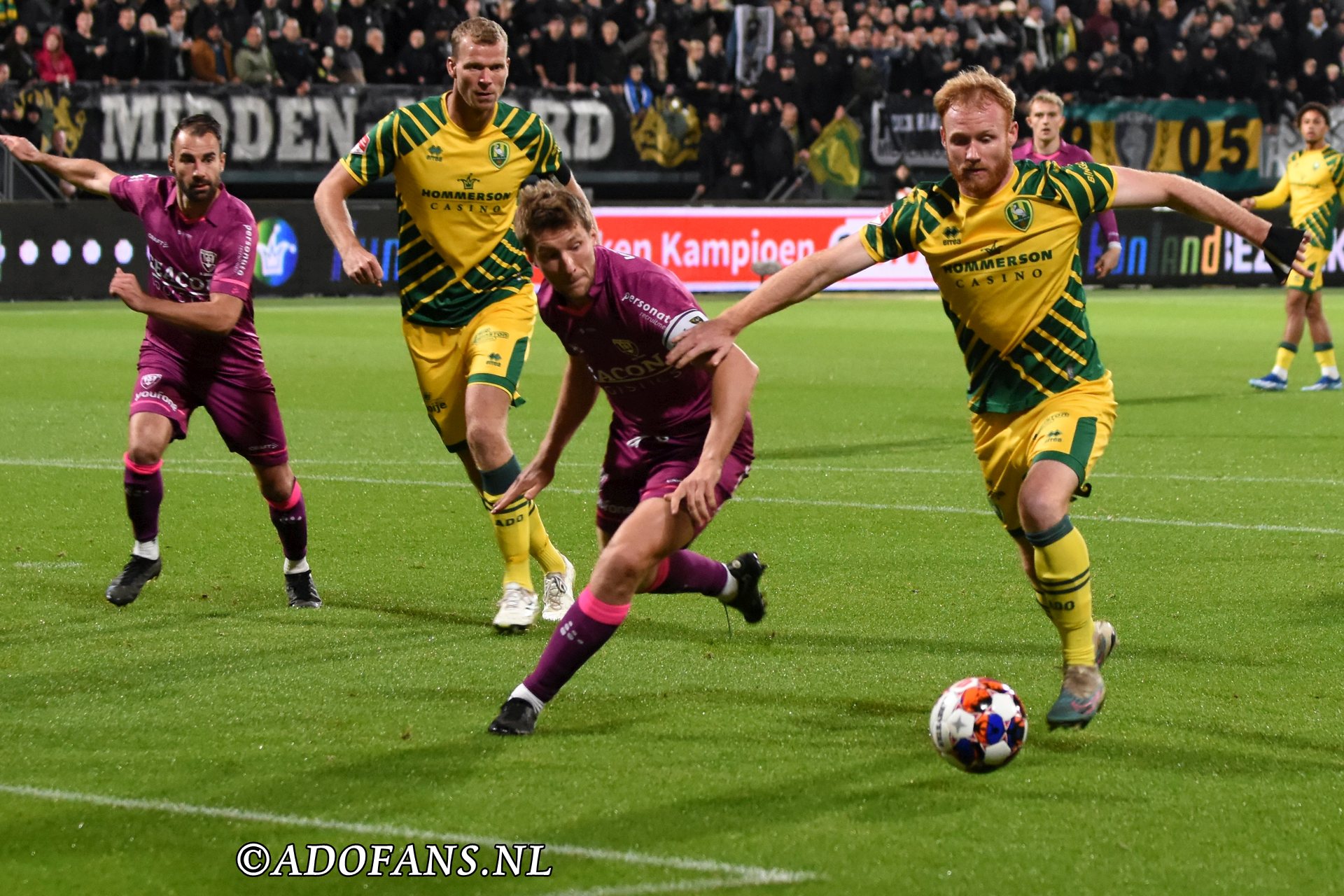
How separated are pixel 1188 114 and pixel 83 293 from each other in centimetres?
1741

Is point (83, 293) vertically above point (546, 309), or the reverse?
point (546, 309)

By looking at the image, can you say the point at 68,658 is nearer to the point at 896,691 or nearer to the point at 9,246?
the point at 896,691

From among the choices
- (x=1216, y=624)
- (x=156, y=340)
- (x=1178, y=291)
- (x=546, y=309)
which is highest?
(x=546, y=309)

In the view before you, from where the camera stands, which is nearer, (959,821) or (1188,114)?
(959,821)

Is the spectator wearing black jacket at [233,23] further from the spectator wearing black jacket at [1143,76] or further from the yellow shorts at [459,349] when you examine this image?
the yellow shorts at [459,349]

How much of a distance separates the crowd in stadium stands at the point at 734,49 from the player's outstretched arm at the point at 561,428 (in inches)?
744

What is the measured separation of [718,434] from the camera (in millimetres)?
5289

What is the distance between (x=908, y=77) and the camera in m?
29.0

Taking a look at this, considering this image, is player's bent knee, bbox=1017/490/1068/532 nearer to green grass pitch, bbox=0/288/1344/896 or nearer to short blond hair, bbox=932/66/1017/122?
green grass pitch, bbox=0/288/1344/896

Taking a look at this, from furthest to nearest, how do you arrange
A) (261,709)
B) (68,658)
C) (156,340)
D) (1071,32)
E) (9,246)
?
(1071,32)
(9,246)
(156,340)
(68,658)
(261,709)

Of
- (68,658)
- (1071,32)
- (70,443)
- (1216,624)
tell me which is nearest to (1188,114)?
(1071,32)

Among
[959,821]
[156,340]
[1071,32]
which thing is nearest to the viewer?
[959,821]

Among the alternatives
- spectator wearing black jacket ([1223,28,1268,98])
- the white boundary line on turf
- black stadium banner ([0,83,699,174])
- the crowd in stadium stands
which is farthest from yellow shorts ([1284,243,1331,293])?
spectator wearing black jacket ([1223,28,1268,98])

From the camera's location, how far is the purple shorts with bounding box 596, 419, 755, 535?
18.8ft
